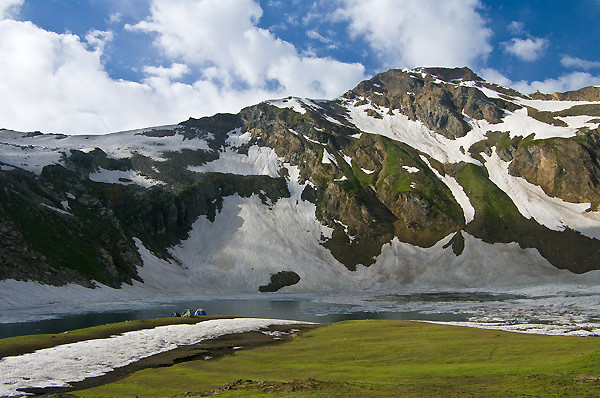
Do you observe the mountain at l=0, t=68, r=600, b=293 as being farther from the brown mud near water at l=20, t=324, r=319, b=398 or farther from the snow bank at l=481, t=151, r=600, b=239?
the brown mud near water at l=20, t=324, r=319, b=398

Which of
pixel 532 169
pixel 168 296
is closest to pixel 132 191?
pixel 168 296

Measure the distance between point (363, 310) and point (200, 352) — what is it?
61.1 metres

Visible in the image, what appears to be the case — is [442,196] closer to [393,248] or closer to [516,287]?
[393,248]

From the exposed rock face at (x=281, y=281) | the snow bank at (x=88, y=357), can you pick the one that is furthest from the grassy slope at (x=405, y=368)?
the exposed rock face at (x=281, y=281)

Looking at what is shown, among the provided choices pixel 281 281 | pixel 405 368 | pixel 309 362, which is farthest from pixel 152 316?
pixel 281 281

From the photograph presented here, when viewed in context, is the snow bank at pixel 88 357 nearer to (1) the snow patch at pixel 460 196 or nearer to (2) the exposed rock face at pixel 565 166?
(1) the snow patch at pixel 460 196

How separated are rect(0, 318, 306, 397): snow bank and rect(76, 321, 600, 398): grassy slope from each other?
137 inches

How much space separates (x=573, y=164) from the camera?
18388 centimetres

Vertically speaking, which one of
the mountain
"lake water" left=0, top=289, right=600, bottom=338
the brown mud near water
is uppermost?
the mountain

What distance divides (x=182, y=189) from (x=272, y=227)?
3892cm

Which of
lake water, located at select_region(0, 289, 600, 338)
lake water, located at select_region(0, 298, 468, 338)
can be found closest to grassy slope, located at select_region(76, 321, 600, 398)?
lake water, located at select_region(0, 289, 600, 338)

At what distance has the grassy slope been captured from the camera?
1794 cm

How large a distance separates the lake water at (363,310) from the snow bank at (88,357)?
75.5 feet

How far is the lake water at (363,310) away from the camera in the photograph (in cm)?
6581
